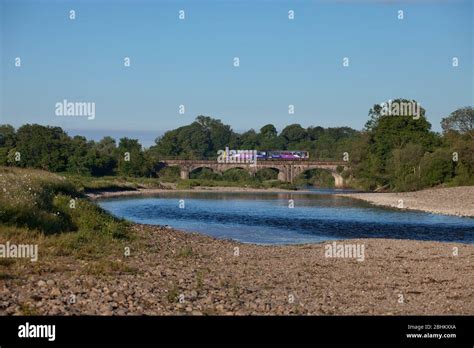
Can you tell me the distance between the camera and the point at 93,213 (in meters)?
34.6

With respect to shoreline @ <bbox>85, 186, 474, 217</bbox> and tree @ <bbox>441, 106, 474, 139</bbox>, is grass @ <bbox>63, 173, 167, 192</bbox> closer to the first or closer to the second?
shoreline @ <bbox>85, 186, 474, 217</bbox>

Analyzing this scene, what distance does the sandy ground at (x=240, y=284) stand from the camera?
16625 mm

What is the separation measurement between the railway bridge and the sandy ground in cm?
13698

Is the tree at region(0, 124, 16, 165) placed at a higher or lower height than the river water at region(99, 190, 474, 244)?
higher

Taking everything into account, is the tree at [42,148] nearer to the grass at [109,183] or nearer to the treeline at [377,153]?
the treeline at [377,153]

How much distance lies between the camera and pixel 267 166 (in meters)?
177

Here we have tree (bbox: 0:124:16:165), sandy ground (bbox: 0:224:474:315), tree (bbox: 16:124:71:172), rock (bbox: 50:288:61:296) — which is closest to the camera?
sandy ground (bbox: 0:224:474:315)

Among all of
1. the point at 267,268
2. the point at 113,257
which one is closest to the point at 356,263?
the point at 267,268

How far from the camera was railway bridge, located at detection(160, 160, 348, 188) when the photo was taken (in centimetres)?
16850

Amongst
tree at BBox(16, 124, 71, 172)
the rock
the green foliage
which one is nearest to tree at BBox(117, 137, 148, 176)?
tree at BBox(16, 124, 71, 172)

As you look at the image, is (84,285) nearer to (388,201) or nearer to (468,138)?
(388,201)

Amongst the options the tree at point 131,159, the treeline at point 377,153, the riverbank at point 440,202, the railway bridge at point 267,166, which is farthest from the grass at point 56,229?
the railway bridge at point 267,166

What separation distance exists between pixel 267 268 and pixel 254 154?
161 m

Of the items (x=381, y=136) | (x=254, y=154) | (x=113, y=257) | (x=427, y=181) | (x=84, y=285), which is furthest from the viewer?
(x=254, y=154)
